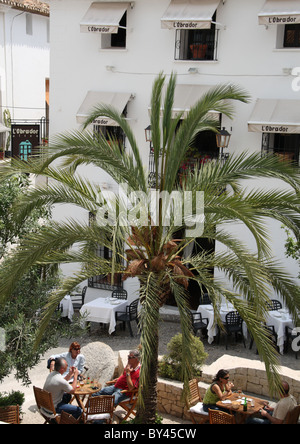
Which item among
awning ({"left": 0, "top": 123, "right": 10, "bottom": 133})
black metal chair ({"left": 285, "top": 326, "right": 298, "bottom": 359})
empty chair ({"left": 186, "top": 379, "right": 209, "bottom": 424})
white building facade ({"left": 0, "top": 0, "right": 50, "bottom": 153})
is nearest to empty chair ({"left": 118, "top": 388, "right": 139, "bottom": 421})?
empty chair ({"left": 186, "top": 379, "right": 209, "bottom": 424})

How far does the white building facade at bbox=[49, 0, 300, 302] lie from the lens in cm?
1719

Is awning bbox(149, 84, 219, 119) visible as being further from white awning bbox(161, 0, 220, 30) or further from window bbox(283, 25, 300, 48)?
window bbox(283, 25, 300, 48)

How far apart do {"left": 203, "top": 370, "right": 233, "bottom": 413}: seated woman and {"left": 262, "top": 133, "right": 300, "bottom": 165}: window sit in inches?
304

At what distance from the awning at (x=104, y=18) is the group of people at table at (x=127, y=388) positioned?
953cm

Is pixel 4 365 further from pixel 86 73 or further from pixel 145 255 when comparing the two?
pixel 86 73

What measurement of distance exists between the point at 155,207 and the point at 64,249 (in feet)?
5.39

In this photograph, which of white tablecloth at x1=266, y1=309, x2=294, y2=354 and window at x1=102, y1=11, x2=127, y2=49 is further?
window at x1=102, y1=11, x2=127, y2=49

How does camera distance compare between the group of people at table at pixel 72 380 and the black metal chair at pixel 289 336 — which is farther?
the black metal chair at pixel 289 336

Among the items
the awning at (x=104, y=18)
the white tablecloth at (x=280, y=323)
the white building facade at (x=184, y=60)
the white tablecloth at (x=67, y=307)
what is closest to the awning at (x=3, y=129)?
the white building facade at (x=184, y=60)

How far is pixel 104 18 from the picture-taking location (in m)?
18.5

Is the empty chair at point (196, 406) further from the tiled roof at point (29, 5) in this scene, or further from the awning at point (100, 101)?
the tiled roof at point (29, 5)

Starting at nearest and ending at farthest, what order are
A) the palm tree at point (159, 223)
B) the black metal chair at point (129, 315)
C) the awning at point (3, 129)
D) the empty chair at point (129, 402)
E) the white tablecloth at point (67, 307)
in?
the palm tree at point (159, 223) → the empty chair at point (129, 402) → the black metal chair at point (129, 315) → the white tablecloth at point (67, 307) → the awning at point (3, 129)

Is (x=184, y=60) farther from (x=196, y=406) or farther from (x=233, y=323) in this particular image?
(x=196, y=406)

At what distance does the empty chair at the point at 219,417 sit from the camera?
34.3 feet
